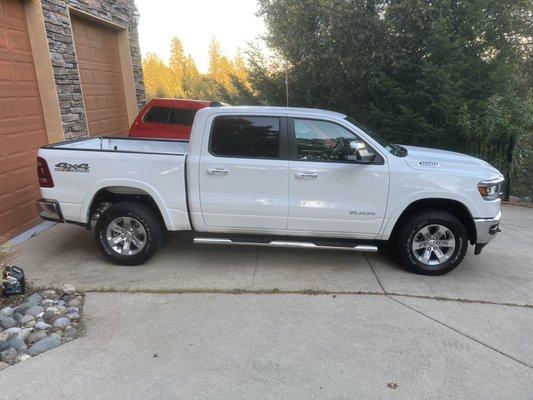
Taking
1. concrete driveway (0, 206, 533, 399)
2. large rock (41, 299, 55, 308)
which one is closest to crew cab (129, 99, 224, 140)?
concrete driveway (0, 206, 533, 399)

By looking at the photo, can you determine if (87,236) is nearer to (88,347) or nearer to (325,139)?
(88,347)

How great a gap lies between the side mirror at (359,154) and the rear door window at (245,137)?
2.66 ft

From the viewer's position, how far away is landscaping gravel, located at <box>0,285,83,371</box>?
132 inches

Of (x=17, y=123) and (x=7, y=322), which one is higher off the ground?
(x=17, y=123)

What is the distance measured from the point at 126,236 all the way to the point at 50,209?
0.93 meters

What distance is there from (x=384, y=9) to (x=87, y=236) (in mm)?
8238

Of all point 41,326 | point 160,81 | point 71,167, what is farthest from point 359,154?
point 160,81

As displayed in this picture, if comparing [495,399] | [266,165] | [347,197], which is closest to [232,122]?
[266,165]

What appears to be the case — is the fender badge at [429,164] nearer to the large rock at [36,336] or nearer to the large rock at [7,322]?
the large rock at [36,336]

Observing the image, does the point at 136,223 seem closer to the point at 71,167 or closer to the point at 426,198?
the point at 71,167

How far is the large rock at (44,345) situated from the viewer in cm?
335

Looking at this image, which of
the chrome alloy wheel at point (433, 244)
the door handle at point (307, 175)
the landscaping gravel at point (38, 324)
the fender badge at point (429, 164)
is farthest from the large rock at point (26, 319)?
the fender badge at point (429, 164)

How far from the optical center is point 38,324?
3668mm

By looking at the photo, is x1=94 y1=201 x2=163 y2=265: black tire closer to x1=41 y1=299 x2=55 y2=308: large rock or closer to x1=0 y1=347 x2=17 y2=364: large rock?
x1=41 y1=299 x2=55 y2=308: large rock
